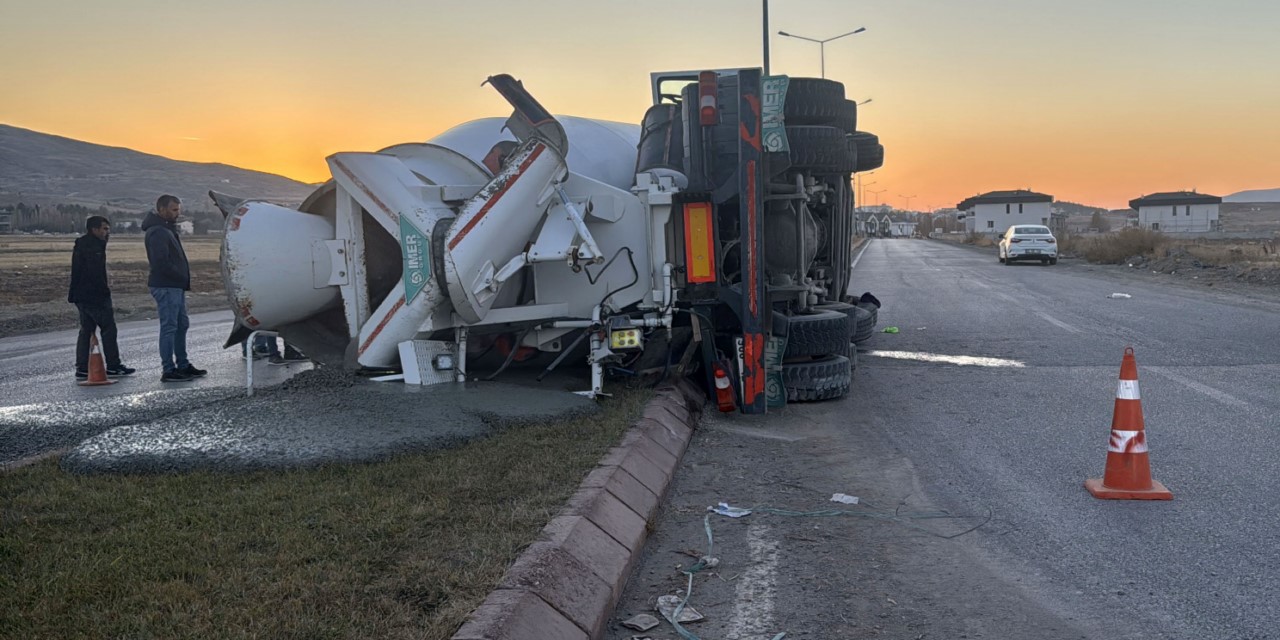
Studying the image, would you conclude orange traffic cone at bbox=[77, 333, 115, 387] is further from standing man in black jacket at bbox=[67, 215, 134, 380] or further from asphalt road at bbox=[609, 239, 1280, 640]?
asphalt road at bbox=[609, 239, 1280, 640]

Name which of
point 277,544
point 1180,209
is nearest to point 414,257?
point 277,544

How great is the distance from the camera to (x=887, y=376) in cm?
964

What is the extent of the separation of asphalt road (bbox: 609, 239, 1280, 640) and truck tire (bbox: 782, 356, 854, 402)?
138mm

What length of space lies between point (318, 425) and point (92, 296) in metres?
5.43

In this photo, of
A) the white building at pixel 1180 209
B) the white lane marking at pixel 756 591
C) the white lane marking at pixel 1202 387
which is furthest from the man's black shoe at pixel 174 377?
the white building at pixel 1180 209

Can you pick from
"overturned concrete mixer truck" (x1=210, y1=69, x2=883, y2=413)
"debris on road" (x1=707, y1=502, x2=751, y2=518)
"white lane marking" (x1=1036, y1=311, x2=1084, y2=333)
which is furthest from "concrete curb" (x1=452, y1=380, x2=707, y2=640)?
"white lane marking" (x1=1036, y1=311, x2=1084, y2=333)

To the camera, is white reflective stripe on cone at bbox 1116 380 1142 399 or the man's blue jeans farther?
the man's blue jeans

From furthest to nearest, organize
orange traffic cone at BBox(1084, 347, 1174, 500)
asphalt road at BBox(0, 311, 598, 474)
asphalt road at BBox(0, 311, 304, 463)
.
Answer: asphalt road at BBox(0, 311, 304, 463)
asphalt road at BBox(0, 311, 598, 474)
orange traffic cone at BBox(1084, 347, 1174, 500)

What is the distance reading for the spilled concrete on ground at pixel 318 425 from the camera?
209 inches

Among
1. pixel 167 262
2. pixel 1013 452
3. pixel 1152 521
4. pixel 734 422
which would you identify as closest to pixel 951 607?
pixel 1152 521

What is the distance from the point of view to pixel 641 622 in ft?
12.5

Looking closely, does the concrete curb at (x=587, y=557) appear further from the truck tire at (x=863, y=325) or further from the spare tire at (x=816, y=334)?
the truck tire at (x=863, y=325)

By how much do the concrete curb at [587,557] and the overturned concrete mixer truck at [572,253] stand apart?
151 cm

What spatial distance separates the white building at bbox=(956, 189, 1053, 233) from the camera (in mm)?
110812
